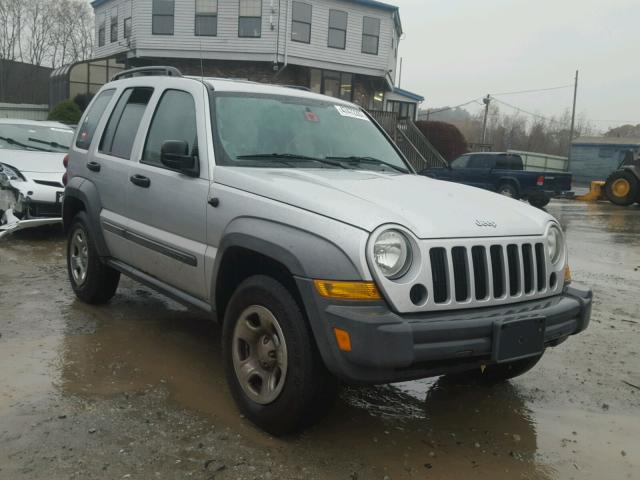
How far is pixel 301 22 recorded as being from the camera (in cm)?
2573

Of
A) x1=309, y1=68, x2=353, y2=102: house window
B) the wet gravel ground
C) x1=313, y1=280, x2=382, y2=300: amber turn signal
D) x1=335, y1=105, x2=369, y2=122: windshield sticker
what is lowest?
the wet gravel ground

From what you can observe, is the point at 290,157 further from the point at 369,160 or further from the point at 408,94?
the point at 408,94

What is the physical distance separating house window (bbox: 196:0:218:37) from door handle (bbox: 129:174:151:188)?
897 inches

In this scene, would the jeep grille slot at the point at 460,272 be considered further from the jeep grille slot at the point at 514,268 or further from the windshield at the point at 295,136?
the windshield at the point at 295,136

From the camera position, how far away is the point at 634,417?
147 inches

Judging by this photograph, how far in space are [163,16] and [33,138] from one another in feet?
58.4

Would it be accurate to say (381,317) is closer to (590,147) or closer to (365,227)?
(365,227)

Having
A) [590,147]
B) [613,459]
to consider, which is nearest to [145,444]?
[613,459]

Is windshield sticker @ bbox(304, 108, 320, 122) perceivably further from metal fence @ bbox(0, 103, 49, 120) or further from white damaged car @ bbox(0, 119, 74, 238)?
metal fence @ bbox(0, 103, 49, 120)

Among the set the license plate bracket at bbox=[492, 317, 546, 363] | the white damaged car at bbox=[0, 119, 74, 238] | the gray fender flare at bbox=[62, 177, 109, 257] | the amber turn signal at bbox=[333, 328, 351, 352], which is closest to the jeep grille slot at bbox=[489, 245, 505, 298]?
the license plate bracket at bbox=[492, 317, 546, 363]

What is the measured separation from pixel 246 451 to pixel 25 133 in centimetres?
852

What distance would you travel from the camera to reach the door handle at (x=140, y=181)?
13.9 ft

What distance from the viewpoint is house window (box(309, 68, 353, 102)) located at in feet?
89.4

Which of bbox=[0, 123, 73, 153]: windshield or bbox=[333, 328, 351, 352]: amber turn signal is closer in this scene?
bbox=[333, 328, 351, 352]: amber turn signal
